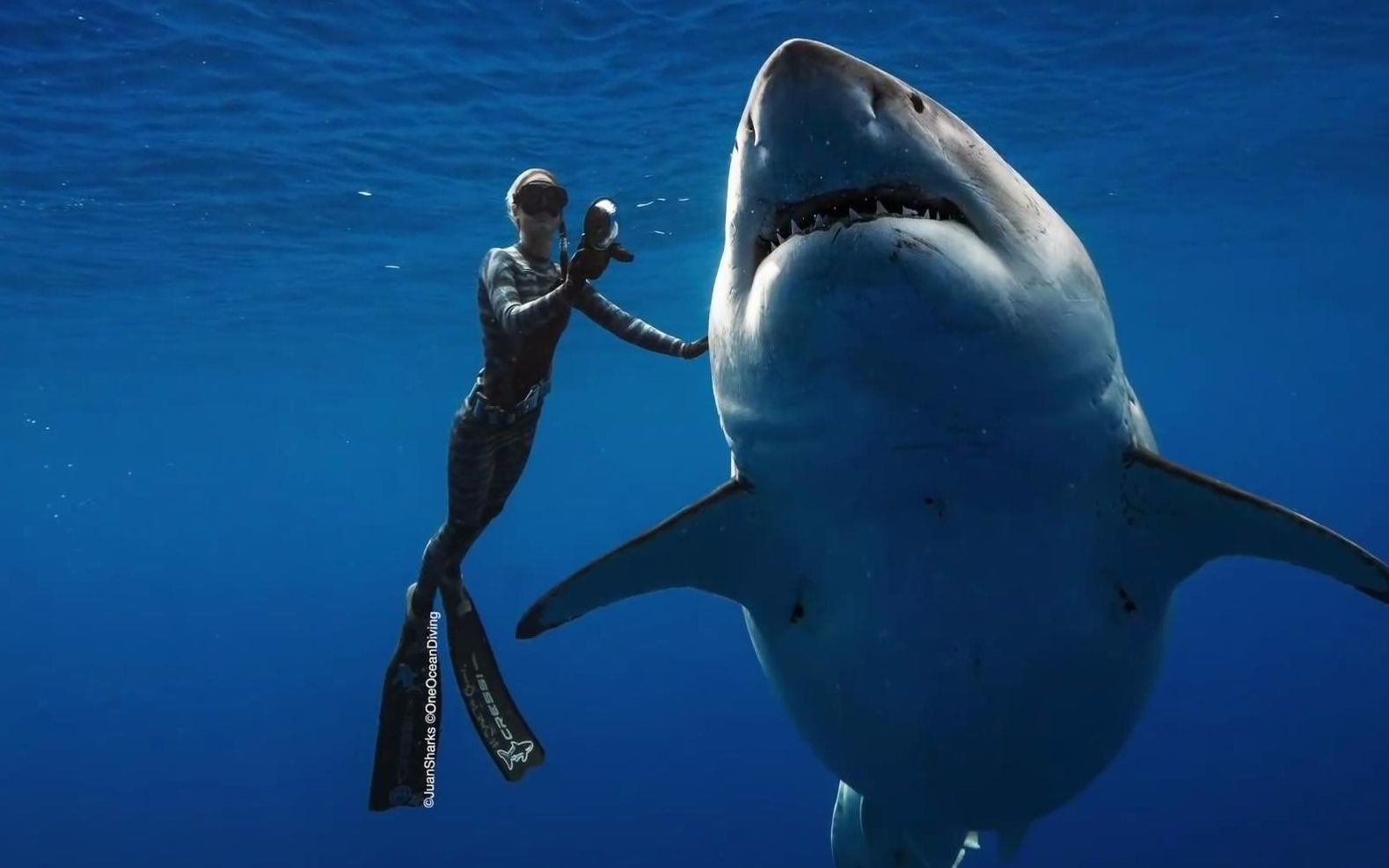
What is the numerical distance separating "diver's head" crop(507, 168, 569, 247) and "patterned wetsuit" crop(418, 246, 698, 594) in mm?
182

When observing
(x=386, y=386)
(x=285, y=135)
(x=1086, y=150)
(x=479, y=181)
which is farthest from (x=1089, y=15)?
(x=386, y=386)

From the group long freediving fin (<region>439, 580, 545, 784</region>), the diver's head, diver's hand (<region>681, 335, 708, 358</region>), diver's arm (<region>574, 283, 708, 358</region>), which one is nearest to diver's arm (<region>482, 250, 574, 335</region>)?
the diver's head

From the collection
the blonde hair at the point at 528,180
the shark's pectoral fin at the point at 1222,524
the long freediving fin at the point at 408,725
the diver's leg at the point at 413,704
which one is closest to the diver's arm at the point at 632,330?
the blonde hair at the point at 528,180

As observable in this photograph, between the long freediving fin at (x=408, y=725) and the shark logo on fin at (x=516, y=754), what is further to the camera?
the long freediving fin at (x=408, y=725)

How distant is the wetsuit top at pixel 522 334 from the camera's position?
6105mm

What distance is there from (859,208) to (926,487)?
3.24 feet

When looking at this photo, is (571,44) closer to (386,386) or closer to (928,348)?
(928,348)

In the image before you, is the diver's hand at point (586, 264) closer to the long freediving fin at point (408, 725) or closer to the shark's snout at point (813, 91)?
the shark's snout at point (813, 91)

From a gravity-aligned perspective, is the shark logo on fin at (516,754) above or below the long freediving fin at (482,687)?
below

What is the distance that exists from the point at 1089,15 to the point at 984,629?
43.6 ft

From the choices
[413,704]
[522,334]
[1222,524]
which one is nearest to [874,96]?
Answer: [1222,524]

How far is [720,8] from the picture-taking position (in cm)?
1215

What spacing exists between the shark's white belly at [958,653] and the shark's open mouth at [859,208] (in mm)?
1011

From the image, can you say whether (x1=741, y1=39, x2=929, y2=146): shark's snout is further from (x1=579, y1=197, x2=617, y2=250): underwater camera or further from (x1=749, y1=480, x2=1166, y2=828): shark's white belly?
(x1=579, y1=197, x2=617, y2=250): underwater camera
